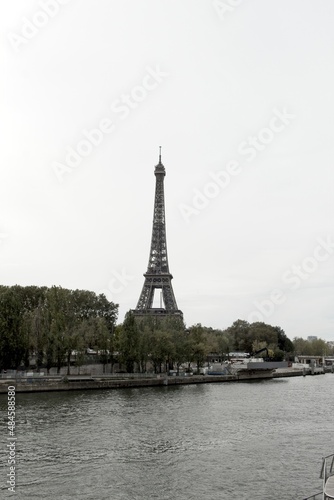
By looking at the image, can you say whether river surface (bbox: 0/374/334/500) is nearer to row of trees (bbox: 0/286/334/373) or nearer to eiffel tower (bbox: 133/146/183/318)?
row of trees (bbox: 0/286/334/373)

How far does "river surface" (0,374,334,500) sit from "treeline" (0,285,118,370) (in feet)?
49.4

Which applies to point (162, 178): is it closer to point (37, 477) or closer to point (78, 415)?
point (78, 415)

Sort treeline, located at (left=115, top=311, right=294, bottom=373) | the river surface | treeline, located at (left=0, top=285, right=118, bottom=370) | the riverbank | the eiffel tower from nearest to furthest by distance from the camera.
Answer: the river surface → the riverbank → treeline, located at (left=0, top=285, right=118, bottom=370) → treeline, located at (left=115, top=311, right=294, bottom=373) → the eiffel tower

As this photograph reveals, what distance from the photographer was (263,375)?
411 feet

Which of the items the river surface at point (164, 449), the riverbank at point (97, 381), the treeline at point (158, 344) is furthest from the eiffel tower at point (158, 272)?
the river surface at point (164, 449)

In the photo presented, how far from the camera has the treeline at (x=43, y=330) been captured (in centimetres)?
7581

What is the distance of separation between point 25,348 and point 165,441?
141 ft

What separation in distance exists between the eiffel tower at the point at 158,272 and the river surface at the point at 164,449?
73.7 metres

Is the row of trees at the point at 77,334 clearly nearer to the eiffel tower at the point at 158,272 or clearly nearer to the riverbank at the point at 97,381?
the riverbank at the point at 97,381

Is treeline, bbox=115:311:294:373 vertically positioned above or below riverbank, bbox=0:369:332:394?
above

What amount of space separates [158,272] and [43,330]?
6412 centimetres

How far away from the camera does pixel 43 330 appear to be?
81438mm

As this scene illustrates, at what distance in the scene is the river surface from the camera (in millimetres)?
27641

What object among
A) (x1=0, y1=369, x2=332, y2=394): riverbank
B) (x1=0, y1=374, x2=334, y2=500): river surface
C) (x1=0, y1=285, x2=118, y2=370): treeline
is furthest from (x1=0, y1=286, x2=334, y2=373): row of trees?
(x1=0, y1=374, x2=334, y2=500): river surface
